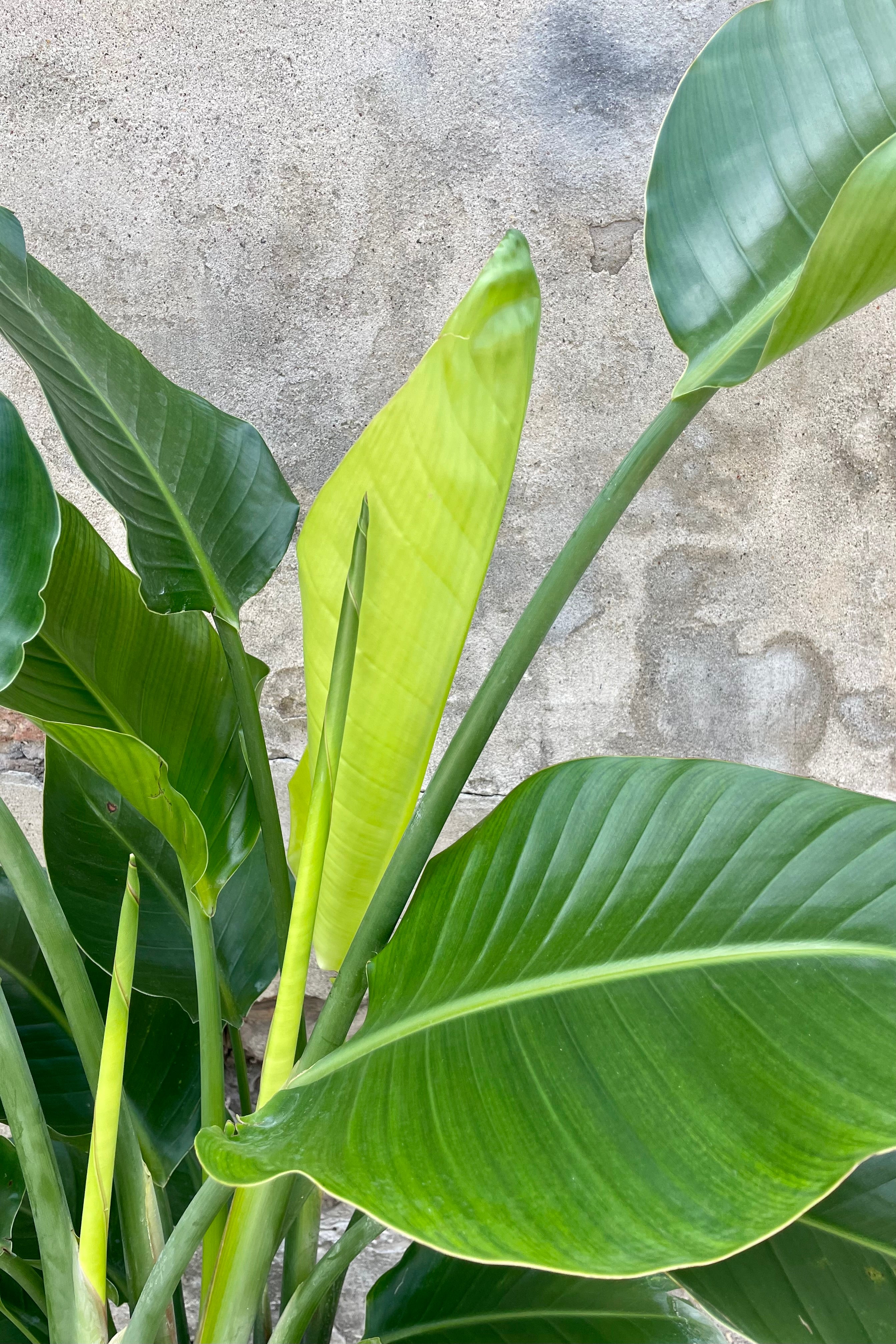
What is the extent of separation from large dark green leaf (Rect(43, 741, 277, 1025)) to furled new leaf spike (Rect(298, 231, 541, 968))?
7.8 inches

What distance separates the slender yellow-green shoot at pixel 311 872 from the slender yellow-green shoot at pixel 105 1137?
8cm

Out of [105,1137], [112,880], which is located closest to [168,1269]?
[105,1137]

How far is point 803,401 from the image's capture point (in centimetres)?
102

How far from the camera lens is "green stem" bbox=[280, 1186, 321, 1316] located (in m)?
0.57

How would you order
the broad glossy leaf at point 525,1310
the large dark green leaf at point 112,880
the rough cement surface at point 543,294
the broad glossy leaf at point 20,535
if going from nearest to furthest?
the broad glossy leaf at point 20,535
the broad glossy leaf at point 525,1310
the large dark green leaf at point 112,880
the rough cement surface at point 543,294

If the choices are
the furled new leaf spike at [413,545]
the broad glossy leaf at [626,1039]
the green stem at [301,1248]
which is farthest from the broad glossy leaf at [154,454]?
the green stem at [301,1248]

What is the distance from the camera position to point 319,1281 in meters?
0.48

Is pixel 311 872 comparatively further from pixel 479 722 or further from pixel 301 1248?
pixel 301 1248

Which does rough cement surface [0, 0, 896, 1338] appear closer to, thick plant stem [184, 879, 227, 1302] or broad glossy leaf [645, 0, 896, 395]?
broad glossy leaf [645, 0, 896, 395]

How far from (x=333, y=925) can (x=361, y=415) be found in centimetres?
71

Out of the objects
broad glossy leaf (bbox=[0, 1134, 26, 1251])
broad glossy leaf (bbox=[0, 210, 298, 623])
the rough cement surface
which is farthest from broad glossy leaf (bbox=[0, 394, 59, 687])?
the rough cement surface

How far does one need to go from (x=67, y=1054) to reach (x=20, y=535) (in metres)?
0.43

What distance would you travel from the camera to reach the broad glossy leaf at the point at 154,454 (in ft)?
1.65

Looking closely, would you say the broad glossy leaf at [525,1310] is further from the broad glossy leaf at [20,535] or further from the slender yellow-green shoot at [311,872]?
the broad glossy leaf at [20,535]
